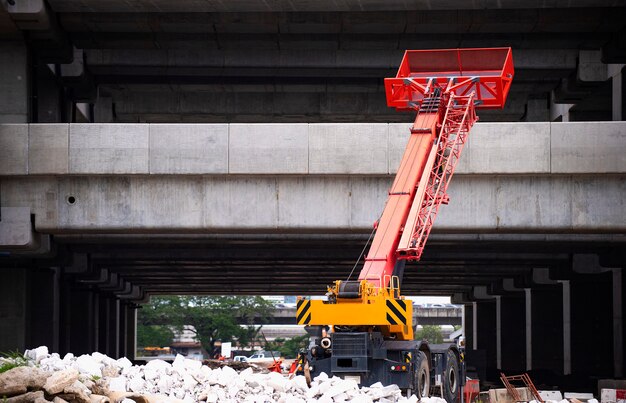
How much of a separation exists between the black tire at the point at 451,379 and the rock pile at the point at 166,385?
3371 millimetres

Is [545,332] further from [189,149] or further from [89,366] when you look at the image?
[89,366]

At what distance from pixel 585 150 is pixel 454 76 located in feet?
12.7

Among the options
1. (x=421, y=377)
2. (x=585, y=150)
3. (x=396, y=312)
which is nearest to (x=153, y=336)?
(x=585, y=150)

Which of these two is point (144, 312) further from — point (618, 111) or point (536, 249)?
point (618, 111)

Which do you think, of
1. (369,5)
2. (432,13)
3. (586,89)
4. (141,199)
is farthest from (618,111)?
(141,199)

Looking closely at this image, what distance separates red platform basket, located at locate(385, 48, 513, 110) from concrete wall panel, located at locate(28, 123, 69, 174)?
319 inches

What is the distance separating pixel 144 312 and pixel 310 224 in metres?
104

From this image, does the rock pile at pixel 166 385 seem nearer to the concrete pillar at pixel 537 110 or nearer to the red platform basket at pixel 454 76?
the red platform basket at pixel 454 76

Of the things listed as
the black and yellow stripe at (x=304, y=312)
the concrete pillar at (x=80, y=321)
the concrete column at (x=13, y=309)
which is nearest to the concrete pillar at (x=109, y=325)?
the concrete pillar at (x=80, y=321)

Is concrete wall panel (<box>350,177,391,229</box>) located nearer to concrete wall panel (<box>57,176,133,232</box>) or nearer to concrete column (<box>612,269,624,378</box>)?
concrete wall panel (<box>57,176,133,232</box>)

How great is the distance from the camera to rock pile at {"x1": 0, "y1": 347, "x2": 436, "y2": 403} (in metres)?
15.4

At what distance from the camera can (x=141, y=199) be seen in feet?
86.1

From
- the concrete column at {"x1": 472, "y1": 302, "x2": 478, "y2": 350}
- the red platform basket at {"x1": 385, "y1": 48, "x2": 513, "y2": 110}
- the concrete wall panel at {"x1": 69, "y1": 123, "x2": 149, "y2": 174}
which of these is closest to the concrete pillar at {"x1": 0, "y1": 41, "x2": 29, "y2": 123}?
the concrete wall panel at {"x1": 69, "y1": 123, "x2": 149, "y2": 174}

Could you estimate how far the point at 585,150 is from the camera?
25.7 m
